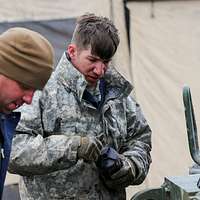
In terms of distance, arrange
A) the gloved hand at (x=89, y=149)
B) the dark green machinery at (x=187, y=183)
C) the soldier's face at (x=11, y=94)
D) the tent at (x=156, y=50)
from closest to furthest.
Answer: the soldier's face at (x=11, y=94), the dark green machinery at (x=187, y=183), the gloved hand at (x=89, y=149), the tent at (x=156, y=50)

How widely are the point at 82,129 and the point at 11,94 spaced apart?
0.74 m

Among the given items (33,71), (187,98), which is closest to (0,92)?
(33,71)

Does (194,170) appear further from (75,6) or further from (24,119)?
(75,6)

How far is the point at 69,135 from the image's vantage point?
2.94m

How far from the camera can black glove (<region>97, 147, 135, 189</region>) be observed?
2904mm

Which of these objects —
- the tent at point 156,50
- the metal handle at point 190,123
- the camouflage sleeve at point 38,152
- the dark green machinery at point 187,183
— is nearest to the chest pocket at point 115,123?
the camouflage sleeve at point 38,152

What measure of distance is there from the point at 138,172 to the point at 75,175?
10.5 inches

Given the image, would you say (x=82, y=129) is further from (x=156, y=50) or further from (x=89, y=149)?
(x=156, y=50)

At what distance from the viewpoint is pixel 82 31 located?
2914mm

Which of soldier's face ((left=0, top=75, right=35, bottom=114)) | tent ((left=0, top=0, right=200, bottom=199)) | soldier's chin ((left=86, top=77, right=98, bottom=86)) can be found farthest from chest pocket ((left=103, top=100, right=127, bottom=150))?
tent ((left=0, top=0, right=200, bottom=199))

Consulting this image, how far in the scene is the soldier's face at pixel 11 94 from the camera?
7.45 ft

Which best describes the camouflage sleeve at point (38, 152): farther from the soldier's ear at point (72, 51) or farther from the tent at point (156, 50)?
the tent at point (156, 50)

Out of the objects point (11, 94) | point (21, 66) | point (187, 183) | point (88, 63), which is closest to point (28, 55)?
point (21, 66)

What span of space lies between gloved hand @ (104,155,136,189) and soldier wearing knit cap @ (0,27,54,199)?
26.7 inches
